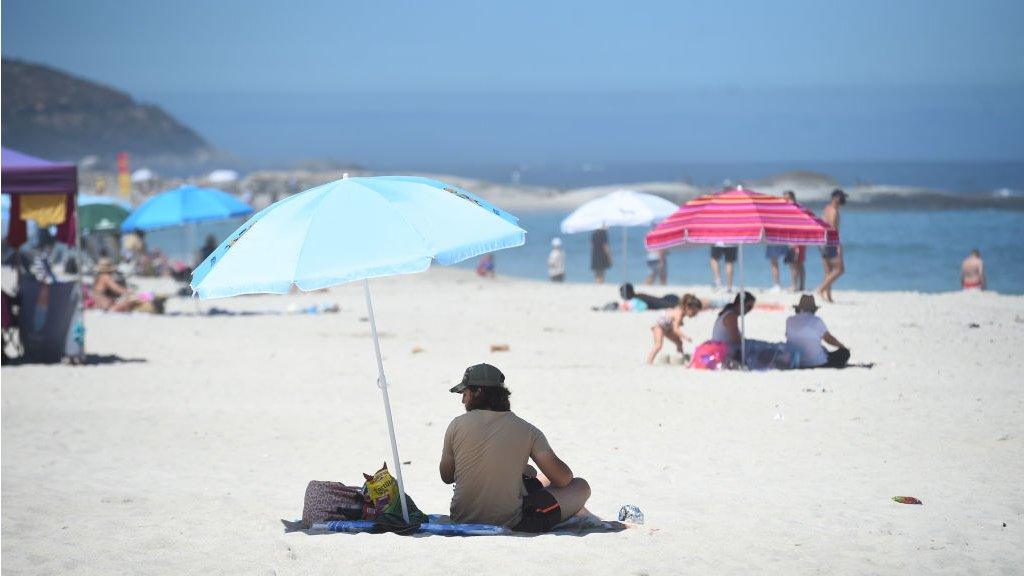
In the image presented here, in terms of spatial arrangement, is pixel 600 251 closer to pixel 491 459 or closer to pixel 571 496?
pixel 571 496

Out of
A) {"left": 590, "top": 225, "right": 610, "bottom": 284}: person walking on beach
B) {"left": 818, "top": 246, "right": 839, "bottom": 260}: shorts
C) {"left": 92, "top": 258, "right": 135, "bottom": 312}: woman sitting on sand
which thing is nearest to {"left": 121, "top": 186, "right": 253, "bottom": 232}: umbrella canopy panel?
{"left": 92, "top": 258, "right": 135, "bottom": 312}: woman sitting on sand

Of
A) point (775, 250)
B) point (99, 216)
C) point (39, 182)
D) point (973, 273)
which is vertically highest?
point (99, 216)

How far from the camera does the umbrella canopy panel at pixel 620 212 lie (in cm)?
1806

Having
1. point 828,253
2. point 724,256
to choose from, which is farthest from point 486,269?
point 828,253

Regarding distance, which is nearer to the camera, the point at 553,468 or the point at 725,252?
the point at 553,468

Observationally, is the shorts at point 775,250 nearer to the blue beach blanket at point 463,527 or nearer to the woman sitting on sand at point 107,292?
the woman sitting on sand at point 107,292

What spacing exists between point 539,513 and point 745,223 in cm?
570

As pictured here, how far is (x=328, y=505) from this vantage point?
265 inches

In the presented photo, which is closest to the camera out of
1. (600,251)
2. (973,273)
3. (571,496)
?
(571,496)

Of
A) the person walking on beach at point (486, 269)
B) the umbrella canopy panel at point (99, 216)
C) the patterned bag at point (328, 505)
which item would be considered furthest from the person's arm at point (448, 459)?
the person walking on beach at point (486, 269)

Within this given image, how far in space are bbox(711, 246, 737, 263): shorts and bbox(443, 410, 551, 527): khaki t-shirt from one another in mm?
13911

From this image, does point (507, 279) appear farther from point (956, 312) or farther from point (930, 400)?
point (930, 400)

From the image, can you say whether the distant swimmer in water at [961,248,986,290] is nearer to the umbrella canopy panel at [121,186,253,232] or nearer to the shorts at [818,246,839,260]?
the shorts at [818,246,839,260]

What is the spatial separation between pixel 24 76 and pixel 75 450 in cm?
17598
